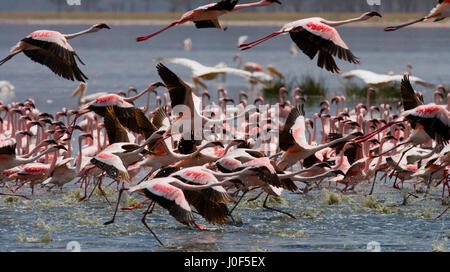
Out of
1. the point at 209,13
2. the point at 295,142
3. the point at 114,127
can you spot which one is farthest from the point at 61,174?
the point at 209,13

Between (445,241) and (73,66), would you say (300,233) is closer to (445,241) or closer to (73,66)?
(445,241)

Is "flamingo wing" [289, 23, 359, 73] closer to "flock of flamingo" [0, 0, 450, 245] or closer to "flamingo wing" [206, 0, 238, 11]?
"flock of flamingo" [0, 0, 450, 245]

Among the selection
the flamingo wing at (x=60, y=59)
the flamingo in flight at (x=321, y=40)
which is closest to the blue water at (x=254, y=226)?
the flamingo wing at (x=60, y=59)

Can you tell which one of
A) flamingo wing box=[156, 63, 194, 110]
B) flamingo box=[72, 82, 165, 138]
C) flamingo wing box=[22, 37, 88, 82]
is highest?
flamingo wing box=[22, 37, 88, 82]

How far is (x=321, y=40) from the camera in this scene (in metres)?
8.98

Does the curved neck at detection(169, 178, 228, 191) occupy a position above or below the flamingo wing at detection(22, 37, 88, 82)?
below

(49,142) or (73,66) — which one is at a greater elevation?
(73,66)

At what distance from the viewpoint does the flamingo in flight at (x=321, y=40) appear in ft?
29.3

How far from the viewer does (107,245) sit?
8742 mm

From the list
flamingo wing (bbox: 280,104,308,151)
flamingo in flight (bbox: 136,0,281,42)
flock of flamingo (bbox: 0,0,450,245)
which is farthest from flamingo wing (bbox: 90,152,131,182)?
flamingo wing (bbox: 280,104,308,151)

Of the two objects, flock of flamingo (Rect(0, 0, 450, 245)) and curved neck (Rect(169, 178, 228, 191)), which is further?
flock of flamingo (Rect(0, 0, 450, 245))

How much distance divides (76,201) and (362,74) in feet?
32.5

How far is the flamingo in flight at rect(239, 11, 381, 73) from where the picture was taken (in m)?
8.95
